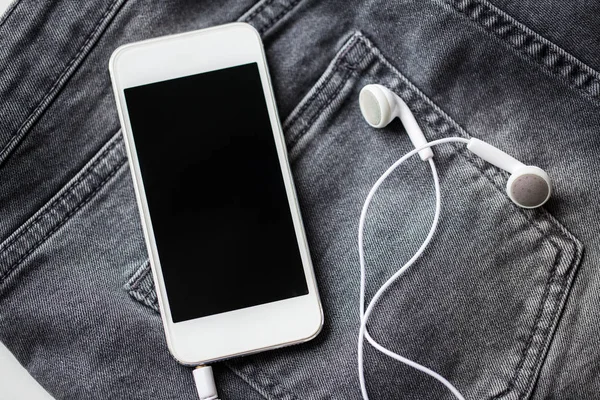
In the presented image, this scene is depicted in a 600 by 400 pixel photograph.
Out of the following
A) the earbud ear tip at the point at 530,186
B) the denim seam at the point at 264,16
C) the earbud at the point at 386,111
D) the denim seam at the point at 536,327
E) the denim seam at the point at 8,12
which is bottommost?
the denim seam at the point at 536,327

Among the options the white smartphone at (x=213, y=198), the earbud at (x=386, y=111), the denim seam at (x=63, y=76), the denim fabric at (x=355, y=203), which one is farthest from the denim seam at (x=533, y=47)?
→ the denim seam at (x=63, y=76)

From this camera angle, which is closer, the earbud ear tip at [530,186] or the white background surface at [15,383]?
the earbud ear tip at [530,186]

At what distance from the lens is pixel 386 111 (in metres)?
0.57

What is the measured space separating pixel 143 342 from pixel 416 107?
14.9 inches

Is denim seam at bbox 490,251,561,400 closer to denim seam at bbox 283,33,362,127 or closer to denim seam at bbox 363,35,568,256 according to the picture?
denim seam at bbox 363,35,568,256

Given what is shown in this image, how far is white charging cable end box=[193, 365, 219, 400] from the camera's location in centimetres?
57

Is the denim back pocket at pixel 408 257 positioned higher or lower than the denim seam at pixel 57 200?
lower

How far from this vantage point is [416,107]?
0.59 metres

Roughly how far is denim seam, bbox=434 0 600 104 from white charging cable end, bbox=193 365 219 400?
0.45 m

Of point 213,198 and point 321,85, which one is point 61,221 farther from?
point 321,85

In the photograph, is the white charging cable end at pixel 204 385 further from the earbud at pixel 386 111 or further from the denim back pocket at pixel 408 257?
the earbud at pixel 386 111

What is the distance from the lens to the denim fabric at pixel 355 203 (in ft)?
1.82

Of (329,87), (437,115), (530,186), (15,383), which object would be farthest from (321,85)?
(15,383)

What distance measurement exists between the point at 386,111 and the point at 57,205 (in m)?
0.36
